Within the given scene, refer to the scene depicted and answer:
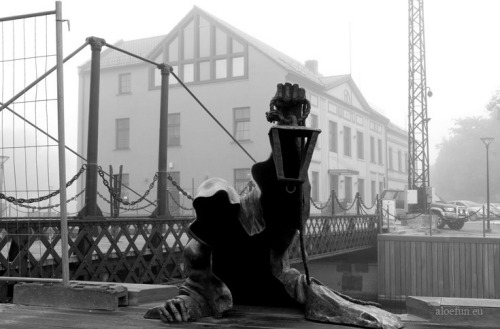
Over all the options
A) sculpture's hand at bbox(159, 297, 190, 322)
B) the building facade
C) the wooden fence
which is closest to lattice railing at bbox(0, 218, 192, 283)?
sculpture's hand at bbox(159, 297, 190, 322)

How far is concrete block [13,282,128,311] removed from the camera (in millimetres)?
4512

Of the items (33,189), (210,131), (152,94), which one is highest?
(152,94)

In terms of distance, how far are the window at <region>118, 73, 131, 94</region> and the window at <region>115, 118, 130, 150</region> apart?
166cm

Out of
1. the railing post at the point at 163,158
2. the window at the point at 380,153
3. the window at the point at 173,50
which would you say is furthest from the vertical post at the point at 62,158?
the window at the point at 380,153

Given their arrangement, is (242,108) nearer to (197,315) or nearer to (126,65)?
(126,65)

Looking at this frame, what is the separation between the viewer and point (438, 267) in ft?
61.1

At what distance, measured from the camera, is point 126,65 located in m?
33.8

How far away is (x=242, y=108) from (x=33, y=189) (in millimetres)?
24876

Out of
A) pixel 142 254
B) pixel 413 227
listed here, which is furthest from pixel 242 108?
pixel 142 254

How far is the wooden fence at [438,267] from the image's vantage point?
18047 mm

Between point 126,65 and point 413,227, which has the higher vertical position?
point 126,65

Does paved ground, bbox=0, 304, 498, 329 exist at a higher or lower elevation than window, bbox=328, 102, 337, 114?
lower

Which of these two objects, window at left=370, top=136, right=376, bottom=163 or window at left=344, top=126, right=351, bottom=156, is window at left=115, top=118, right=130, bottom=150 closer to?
window at left=344, top=126, right=351, bottom=156

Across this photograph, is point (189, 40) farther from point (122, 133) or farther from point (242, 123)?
point (122, 133)
